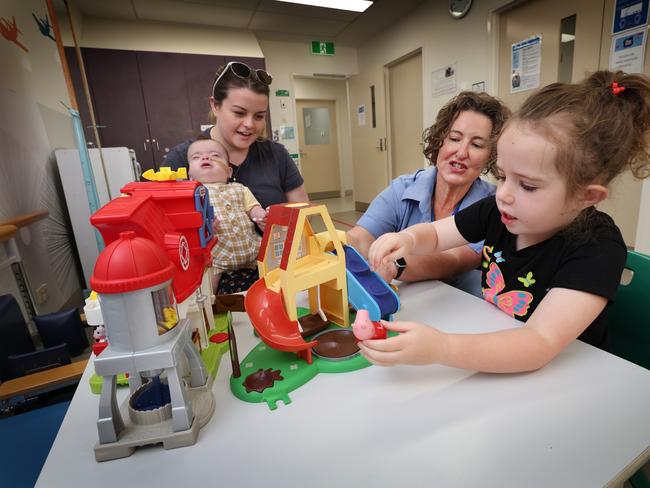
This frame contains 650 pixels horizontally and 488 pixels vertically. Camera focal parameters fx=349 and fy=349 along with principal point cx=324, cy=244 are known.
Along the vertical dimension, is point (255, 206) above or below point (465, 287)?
above

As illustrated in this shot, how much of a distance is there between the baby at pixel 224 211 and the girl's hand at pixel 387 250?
63 cm

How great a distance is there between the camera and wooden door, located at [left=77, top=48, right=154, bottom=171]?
12.3 feet

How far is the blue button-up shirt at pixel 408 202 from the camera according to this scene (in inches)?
48.8

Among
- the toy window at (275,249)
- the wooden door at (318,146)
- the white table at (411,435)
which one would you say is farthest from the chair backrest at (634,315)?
the wooden door at (318,146)

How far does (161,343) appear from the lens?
454 mm

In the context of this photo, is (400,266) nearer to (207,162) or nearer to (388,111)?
(207,162)

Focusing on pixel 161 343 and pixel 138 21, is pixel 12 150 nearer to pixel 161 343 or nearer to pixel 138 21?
pixel 161 343

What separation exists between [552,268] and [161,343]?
0.76 m

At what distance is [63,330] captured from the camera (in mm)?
1646

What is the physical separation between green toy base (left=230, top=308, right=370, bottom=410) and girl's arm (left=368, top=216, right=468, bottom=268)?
280 mm

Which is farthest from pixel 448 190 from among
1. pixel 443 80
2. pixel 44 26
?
pixel 443 80

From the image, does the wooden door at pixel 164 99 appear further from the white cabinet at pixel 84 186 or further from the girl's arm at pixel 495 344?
the girl's arm at pixel 495 344

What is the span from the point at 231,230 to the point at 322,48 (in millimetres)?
4669

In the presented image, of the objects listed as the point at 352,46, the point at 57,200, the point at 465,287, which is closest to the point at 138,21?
the point at 57,200
